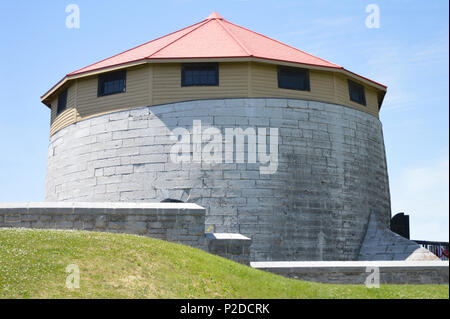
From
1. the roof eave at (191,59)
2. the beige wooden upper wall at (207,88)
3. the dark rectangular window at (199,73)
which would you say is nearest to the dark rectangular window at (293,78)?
the beige wooden upper wall at (207,88)

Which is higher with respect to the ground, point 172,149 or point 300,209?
point 172,149

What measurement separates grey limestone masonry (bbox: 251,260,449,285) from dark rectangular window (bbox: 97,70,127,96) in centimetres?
1035

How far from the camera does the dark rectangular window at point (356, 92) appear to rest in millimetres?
23156

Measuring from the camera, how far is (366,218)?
21.6 metres

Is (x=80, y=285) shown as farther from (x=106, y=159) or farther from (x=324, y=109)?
(x=324, y=109)

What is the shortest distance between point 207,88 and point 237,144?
8.06 ft

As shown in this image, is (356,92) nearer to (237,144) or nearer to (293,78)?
(293,78)

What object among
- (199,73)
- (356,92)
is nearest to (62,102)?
(199,73)

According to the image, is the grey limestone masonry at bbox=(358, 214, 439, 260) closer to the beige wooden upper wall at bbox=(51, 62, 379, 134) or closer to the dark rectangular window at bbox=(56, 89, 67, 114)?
the beige wooden upper wall at bbox=(51, 62, 379, 134)

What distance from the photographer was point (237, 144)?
20141 millimetres

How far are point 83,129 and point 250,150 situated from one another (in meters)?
6.86

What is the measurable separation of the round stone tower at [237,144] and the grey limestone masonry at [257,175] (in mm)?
38

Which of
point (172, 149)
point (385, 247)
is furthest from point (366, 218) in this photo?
point (172, 149)
